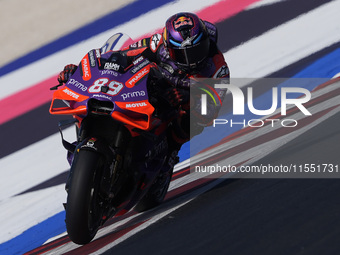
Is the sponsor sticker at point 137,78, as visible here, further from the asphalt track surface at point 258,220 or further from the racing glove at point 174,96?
the asphalt track surface at point 258,220

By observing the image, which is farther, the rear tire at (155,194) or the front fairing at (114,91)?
the rear tire at (155,194)

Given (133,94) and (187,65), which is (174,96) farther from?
(187,65)

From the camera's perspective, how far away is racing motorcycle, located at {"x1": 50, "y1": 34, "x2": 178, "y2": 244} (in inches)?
186

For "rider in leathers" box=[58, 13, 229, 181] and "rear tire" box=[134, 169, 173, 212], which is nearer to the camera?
"rider in leathers" box=[58, 13, 229, 181]

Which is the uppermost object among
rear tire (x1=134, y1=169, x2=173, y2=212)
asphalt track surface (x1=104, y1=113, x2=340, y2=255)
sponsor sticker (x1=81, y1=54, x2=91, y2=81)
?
sponsor sticker (x1=81, y1=54, x2=91, y2=81)

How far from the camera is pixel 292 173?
5.32 m

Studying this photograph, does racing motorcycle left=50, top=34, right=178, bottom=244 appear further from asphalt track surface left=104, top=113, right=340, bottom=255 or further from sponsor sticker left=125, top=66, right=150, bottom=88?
asphalt track surface left=104, top=113, right=340, bottom=255

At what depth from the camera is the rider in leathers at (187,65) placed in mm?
5668

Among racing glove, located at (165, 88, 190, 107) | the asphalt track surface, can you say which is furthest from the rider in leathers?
the asphalt track surface

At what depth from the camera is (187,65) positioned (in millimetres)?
5891

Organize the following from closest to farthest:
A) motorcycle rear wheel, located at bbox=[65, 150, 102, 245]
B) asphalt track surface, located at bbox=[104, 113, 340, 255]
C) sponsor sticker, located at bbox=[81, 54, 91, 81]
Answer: asphalt track surface, located at bbox=[104, 113, 340, 255] → motorcycle rear wheel, located at bbox=[65, 150, 102, 245] → sponsor sticker, located at bbox=[81, 54, 91, 81]

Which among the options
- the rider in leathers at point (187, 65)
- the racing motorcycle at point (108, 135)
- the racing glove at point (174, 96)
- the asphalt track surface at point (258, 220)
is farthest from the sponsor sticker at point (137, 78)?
the asphalt track surface at point (258, 220)

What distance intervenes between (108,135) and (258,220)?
1408mm

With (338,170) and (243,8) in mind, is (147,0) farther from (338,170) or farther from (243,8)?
(338,170)
